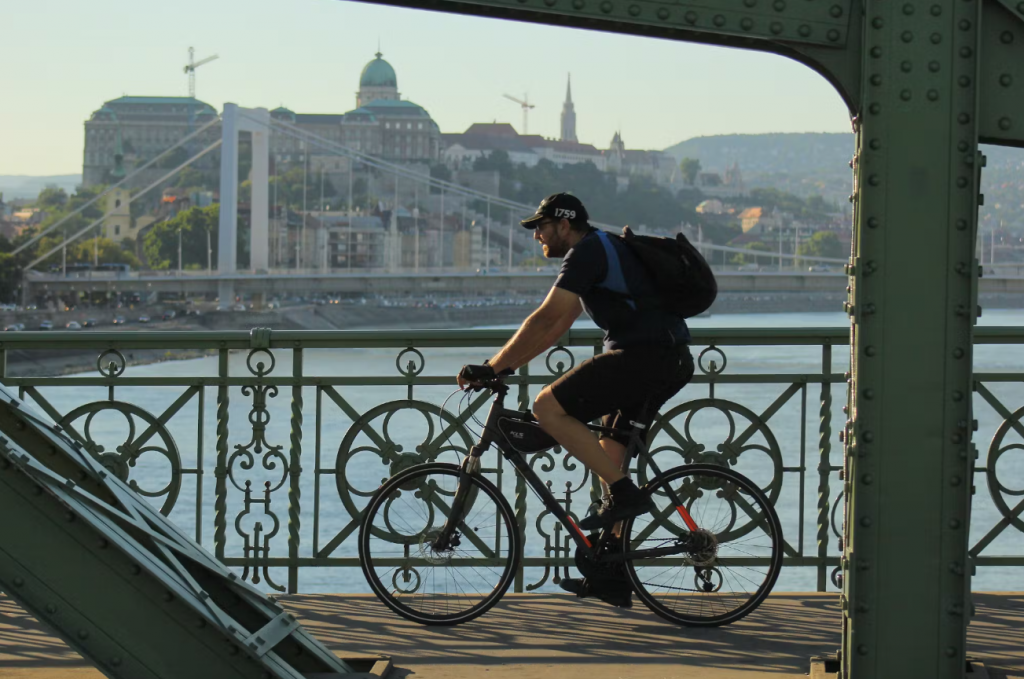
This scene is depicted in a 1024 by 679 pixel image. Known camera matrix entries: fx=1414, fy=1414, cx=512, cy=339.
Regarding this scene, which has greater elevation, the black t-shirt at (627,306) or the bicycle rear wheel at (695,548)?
the black t-shirt at (627,306)

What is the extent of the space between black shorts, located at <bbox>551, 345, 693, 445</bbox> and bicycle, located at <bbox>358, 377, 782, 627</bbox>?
11cm

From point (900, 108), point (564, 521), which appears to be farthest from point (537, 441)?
point (900, 108)

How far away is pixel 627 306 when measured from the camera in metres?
3.17

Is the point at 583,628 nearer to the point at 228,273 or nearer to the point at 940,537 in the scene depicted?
the point at 940,537

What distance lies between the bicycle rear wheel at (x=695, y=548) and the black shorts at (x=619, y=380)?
0.22 metres

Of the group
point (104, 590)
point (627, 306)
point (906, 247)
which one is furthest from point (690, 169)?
point (104, 590)

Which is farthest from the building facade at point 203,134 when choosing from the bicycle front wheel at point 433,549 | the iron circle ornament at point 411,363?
the bicycle front wheel at point 433,549

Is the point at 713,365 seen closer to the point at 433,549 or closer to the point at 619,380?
the point at 619,380

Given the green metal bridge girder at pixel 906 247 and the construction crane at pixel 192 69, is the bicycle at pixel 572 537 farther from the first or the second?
the construction crane at pixel 192 69

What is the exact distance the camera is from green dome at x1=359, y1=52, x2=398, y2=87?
120500 millimetres

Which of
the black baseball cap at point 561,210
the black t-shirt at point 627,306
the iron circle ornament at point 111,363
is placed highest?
the black baseball cap at point 561,210

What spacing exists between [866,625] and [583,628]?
1055 mm

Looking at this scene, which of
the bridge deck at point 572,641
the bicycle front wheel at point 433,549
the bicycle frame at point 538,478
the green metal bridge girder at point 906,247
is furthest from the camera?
the bicycle front wheel at point 433,549

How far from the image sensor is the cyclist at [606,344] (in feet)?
10.3
